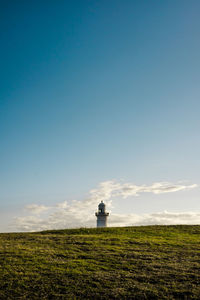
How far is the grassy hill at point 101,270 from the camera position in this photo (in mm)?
12844

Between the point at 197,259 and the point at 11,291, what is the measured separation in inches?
501

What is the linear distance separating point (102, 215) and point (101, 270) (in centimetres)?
3875

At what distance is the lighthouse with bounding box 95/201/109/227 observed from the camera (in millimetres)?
53941

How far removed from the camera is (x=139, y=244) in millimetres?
25156

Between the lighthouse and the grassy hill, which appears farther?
the lighthouse

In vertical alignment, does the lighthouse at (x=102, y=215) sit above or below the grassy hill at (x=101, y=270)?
above

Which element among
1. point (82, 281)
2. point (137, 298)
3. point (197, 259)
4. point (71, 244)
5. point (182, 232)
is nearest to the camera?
point (137, 298)

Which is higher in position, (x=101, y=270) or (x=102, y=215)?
(x=102, y=215)

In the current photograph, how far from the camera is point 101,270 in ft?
53.0

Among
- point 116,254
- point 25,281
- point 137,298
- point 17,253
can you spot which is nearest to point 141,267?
point 116,254

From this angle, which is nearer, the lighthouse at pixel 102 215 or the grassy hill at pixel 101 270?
the grassy hill at pixel 101 270

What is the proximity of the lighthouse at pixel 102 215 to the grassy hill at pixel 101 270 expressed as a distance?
28601 mm

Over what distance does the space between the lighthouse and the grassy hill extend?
93.8 ft

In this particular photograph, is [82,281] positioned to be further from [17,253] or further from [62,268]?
[17,253]
